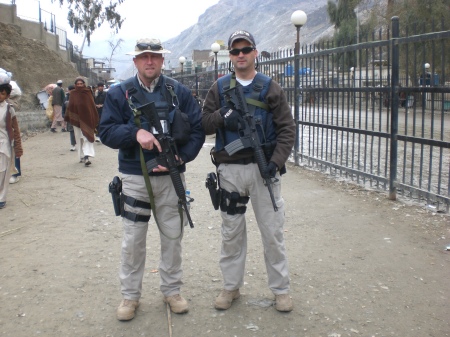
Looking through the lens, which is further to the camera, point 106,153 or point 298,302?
point 106,153

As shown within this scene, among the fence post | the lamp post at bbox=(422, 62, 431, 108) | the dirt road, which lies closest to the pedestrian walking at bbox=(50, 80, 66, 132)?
the dirt road

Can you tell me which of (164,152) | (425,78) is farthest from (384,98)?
(164,152)

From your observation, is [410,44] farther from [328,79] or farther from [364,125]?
[328,79]

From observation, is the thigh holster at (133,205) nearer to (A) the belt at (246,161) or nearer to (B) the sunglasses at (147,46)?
(A) the belt at (246,161)

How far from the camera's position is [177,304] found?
148 inches

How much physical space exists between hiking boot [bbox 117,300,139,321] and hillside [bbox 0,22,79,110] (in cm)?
1779

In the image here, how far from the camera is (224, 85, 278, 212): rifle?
11.7ft

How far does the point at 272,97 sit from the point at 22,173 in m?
7.80

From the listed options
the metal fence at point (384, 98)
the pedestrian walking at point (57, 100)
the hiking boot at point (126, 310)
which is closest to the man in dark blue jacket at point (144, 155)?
the hiking boot at point (126, 310)

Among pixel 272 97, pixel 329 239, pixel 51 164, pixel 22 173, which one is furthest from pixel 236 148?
pixel 51 164

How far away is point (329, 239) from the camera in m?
5.49

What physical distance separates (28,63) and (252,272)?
19.4 m

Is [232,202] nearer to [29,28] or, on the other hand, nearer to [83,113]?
[83,113]

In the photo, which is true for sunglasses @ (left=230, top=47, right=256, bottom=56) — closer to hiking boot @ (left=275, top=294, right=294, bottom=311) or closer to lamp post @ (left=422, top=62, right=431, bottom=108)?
hiking boot @ (left=275, top=294, right=294, bottom=311)
